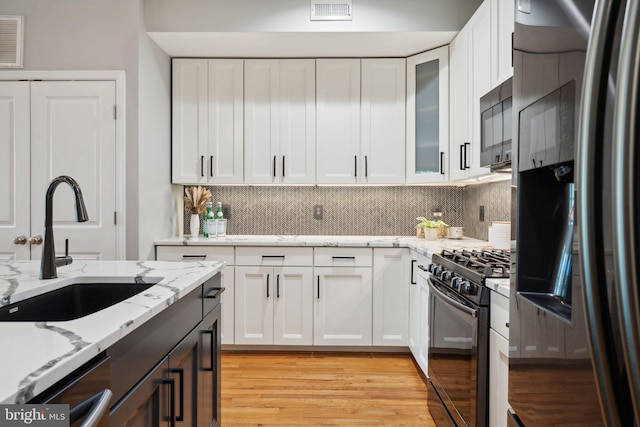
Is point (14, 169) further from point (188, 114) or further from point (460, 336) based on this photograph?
point (460, 336)

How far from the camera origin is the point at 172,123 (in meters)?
3.40

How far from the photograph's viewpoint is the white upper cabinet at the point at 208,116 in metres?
3.38

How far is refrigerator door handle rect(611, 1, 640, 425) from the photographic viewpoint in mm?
428

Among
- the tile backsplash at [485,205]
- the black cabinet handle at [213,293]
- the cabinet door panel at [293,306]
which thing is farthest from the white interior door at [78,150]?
the tile backsplash at [485,205]

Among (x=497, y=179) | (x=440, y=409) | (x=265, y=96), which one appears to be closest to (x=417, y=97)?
(x=497, y=179)

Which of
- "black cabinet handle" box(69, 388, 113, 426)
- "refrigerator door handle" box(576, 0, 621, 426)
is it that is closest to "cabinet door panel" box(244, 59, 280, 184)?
"black cabinet handle" box(69, 388, 113, 426)

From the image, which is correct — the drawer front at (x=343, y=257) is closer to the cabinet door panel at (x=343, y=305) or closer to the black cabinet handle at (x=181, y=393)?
the cabinet door panel at (x=343, y=305)

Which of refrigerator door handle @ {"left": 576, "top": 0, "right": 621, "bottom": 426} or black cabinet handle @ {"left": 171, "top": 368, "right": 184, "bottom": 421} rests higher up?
refrigerator door handle @ {"left": 576, "top": 0, "right": 621, "bottom": 426}

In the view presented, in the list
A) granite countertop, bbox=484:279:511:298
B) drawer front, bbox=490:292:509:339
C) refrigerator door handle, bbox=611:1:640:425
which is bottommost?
drawer front, bbox=490:292:509:339

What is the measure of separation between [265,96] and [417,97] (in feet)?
4.10

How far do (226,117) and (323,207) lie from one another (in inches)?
45.3

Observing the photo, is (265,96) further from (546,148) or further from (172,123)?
(546,148)

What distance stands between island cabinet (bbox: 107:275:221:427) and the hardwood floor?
1.84ft

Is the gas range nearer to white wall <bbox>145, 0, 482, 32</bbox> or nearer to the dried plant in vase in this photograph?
white wall <bbox>145, 0, 482, 32</bbox>
